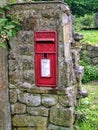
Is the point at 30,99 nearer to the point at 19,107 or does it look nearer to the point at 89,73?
the point at 19,107

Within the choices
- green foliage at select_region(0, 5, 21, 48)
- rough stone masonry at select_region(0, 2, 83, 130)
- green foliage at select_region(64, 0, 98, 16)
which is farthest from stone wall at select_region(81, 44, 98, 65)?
green foliage at select_region(64, 0, 98, 16)

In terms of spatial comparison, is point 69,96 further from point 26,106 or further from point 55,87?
point 26,106

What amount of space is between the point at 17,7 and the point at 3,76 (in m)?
0.85

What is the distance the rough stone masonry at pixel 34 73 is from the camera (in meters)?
4.36

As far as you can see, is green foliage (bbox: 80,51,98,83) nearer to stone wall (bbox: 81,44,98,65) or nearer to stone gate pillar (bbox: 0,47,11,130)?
stone wall (bbox: 81,44,98,65)

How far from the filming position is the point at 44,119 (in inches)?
179

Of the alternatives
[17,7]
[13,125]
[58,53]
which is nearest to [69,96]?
[58,53]

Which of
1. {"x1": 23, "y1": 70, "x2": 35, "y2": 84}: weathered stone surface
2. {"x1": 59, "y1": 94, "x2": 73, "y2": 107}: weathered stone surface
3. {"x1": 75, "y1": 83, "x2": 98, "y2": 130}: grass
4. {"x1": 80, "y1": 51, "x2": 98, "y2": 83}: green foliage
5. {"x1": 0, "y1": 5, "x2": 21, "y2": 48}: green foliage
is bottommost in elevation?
{"x1": 75, "y1": 83, "x2": 98, "y2": 130}: grass

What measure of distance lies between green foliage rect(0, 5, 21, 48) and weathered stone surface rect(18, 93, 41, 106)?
27.2 inches

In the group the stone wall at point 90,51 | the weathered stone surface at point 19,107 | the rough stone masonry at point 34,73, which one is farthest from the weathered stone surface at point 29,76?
the stone wall at point 90,51

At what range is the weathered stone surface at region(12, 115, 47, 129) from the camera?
4.55 meters

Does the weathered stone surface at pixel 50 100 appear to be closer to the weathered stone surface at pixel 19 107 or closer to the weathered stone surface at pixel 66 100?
the weathered stone surface at pixel 66 100

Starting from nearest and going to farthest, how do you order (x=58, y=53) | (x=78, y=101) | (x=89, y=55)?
1. (x=58, y=53)
2. (x=78, y=101)
3. (x=89, y=55)

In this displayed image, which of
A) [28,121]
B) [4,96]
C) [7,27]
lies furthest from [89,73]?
[7,27]
